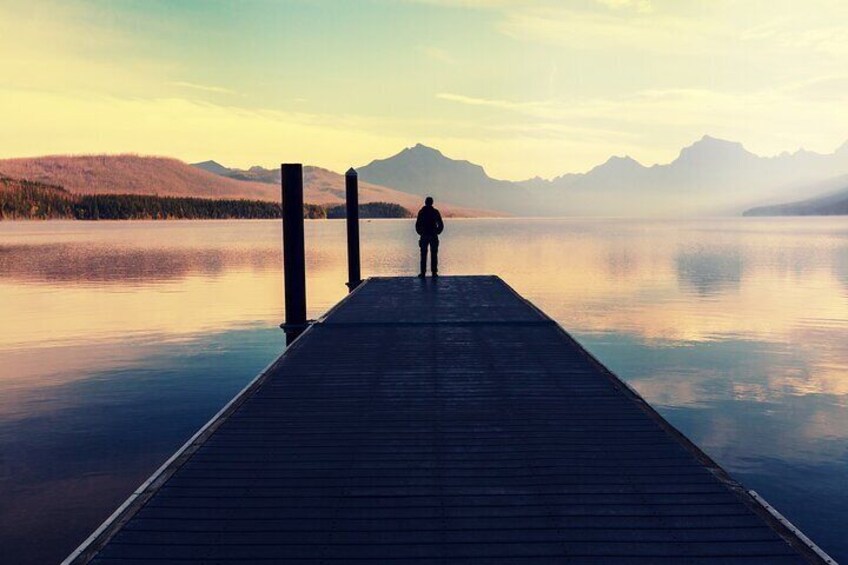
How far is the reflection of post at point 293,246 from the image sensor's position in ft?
53.4

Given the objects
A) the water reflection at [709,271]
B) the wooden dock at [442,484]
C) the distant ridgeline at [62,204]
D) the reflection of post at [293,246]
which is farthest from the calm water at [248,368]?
the distant ridgeline at [62,204]

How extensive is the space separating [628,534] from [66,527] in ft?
20.9

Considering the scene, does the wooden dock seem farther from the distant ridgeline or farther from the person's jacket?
the distant ridgeline

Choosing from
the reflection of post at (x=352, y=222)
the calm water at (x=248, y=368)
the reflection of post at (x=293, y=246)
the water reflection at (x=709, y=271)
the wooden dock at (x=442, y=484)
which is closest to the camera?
the wooden dock at (x=442, y=484)

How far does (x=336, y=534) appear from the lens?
16.0 ft

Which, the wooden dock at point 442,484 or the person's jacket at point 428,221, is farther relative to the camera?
the person's jacket at point 428,221

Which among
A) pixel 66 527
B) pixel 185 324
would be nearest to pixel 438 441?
pixel 66 527

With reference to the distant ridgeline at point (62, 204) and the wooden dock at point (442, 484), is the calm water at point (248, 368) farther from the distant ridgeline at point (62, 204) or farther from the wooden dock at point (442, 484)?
the distant ridgeline at point (62, 204)

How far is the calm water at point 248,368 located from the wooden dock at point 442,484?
2604 mm

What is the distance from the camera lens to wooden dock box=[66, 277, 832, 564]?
15.4ft

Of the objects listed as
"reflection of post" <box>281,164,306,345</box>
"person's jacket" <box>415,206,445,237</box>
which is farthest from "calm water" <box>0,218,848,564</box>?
"person's jacket" <box>415,206,445,237</box>

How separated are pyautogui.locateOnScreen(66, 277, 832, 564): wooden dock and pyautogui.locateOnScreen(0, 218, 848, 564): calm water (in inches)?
103

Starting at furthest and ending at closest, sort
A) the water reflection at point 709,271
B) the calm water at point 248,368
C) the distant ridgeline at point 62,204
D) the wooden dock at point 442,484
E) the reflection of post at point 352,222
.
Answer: the distant ridgeline at point 62,204 → the water reflection at point 709,271 → the reflection of post at point 352,222 → the calm water at point 248,368 → the wooden dock at point 442,484

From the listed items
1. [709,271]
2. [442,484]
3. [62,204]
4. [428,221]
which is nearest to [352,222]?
[428,221]
